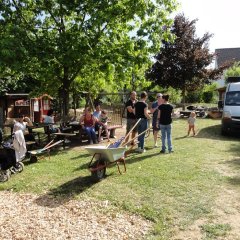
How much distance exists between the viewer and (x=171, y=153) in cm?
1068

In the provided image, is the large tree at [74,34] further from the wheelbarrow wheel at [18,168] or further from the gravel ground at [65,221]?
the gravel ground at [65,221]

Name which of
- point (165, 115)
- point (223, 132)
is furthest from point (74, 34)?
point (223, 132)

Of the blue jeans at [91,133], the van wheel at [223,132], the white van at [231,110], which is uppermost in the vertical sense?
the white van at [231,110]

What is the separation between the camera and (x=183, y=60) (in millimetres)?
27188

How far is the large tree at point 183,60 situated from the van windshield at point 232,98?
11.5 metres

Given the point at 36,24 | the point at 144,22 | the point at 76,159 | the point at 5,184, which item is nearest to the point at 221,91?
the point at 144,22

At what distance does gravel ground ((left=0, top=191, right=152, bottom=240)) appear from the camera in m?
5.16

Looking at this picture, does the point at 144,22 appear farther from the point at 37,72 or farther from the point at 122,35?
the point at 37,72

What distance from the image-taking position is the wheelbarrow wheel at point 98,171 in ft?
24.9

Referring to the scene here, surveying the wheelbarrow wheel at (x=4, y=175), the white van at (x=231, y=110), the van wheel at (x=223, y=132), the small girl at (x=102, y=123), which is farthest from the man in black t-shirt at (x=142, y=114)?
the van wheel at (x=223, y=132)

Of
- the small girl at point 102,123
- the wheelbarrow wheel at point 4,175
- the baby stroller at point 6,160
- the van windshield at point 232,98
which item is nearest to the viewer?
the wheelbarrow wheel at point 4,175

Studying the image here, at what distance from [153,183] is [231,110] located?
349 inches

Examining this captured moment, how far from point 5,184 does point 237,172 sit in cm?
538

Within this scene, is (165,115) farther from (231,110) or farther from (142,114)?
(231,110)
